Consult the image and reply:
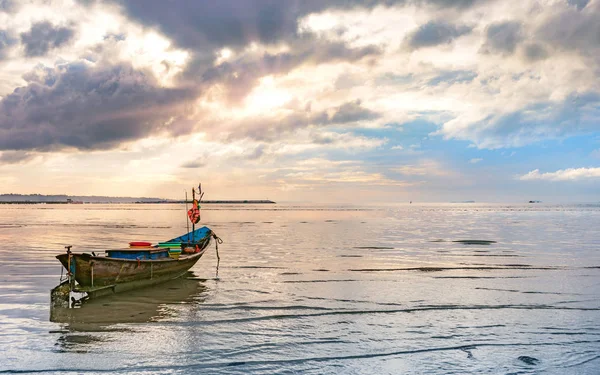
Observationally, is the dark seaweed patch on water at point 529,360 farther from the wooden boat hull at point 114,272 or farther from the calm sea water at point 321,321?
the wooden boat hull at point 114,272

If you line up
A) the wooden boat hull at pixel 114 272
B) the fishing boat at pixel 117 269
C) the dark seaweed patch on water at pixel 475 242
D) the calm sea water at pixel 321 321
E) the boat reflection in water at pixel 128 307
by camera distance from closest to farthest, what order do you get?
the calm sea water at pixel 321 321, the boat reflection in water at pixel 128 307, the fishing boat at pixel 117 269, the wooden boat hull at pixel 114 272, the dark seaweed patch on water at pixel 475 242

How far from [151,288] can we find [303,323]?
983 centimetres

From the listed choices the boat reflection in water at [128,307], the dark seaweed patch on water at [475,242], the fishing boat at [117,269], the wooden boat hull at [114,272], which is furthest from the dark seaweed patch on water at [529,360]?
the dark seaweed patch on water at [475,242]

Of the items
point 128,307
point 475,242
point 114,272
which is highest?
point 114,272

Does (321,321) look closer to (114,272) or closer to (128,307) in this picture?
(128,307)

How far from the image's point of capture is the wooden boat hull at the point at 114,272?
17938 millimetres

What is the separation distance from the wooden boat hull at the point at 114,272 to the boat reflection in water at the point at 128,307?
1.23 ft

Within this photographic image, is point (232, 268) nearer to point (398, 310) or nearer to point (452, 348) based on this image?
point (398, 310)

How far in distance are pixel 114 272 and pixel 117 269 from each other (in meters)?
0.18

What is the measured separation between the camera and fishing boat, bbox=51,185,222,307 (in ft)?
57.8

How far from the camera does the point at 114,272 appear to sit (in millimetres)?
19219

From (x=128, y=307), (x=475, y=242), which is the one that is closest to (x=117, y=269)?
(x=128, y=307)

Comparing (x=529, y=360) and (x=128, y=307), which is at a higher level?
(x=128, y=307)

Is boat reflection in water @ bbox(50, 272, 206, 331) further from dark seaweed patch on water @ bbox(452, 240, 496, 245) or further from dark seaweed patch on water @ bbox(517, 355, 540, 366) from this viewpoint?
dark seaweed patch on water @ bbox(452, 240, 496, 245)
